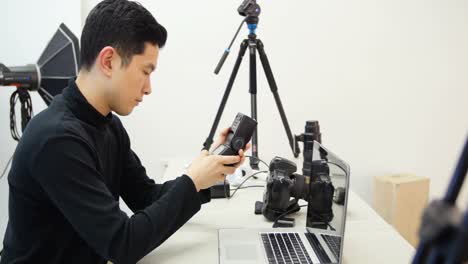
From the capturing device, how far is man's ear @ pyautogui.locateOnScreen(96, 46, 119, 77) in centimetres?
87

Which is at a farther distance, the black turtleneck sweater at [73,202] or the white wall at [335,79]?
the white wall at [335,79]

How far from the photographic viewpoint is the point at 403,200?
2.03 meters

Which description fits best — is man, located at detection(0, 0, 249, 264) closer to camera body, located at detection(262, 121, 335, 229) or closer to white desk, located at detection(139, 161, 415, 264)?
white desk, located at detection(139, 161, 415, 264)

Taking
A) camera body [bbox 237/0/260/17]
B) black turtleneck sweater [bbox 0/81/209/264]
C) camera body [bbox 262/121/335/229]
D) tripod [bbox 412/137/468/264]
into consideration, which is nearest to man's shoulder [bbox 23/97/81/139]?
black turtleneck sweater [bbox 0/81/209/264]

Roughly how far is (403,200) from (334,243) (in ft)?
4.55

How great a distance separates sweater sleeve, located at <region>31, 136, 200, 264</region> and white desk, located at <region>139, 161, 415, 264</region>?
10 cm

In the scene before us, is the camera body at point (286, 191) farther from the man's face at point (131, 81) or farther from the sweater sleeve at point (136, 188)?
the man's face at point (131, 81)

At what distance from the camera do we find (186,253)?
91cm

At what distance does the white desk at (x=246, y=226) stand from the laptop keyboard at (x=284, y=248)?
9 cm

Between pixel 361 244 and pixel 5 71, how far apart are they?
133cm

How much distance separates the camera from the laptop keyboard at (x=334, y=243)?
2.62ft

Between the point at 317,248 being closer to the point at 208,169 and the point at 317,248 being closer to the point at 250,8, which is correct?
the point at 208,169

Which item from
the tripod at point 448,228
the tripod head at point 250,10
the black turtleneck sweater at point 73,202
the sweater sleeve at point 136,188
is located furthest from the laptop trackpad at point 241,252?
the tripod head at point 250,10

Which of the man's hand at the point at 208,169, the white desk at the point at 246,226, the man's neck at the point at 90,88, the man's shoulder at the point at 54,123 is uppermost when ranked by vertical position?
the man's neck at the point at 90,88
